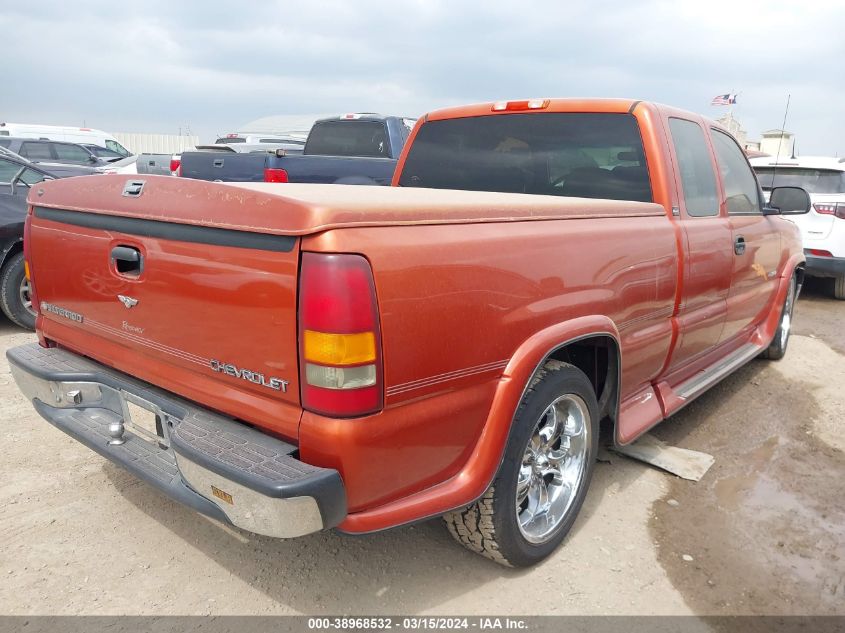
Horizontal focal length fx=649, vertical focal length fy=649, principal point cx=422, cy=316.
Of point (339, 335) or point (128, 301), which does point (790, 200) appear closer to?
point (339, 335)

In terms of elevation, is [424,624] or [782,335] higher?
[782,335]

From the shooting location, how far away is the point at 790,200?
4453 millimetres

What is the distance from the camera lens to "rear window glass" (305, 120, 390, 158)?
29.3 ft

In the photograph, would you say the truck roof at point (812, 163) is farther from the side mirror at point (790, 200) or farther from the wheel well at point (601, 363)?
the wheel well at point (601, 363)

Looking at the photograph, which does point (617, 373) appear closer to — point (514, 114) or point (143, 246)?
point (514, 114)

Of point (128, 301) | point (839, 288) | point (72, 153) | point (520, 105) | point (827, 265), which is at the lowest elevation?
point (839, 288)

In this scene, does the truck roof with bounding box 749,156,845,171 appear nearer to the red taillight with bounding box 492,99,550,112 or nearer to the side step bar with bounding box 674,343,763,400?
the side step bar with bounding box 674,343,763,400

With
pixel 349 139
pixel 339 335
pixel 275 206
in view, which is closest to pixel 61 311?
pixel 275 206

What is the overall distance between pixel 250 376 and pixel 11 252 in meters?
4.54

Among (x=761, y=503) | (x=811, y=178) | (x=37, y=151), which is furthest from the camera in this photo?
(x=37, y=151)

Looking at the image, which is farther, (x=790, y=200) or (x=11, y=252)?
(x=11, y=252)

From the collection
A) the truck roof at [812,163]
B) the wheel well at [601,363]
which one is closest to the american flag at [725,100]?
the truck roof at [812,163]

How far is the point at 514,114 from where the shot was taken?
3.76m

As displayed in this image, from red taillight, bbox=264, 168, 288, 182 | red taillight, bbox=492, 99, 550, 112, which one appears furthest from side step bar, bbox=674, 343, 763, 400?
red taillight, bbox=264, 168, 288, 182
